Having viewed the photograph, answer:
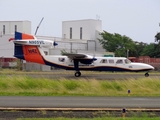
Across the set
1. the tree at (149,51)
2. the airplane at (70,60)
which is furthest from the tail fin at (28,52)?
the tree at (149,51)

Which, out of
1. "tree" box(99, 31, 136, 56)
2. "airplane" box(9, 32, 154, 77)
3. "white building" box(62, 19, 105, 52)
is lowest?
"airplane" box(9, 32, 154, 77)

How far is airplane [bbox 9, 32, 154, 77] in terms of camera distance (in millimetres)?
37531

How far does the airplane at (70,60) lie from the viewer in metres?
37.5

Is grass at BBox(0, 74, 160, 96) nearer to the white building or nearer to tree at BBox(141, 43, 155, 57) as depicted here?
the white building

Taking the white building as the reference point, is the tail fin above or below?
below

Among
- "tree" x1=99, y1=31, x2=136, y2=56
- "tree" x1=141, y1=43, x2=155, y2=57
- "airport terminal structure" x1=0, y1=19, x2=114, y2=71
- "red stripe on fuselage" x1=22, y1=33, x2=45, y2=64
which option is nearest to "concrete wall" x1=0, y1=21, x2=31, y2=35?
"airport terminal structure" x1=0, y1=19, x2=114, y2=71

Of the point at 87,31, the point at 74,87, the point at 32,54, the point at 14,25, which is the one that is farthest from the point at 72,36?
the point at 74,87

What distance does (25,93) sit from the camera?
20.7 metres

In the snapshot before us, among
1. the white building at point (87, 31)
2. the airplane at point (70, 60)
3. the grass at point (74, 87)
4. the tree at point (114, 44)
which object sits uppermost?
the white building at point (87, 31)

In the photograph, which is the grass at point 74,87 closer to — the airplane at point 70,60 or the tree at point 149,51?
the airplane at point 70,60

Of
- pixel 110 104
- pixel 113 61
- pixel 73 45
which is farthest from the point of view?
pixel 73 45

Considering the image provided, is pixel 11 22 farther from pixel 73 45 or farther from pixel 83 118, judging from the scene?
pixel 83 118

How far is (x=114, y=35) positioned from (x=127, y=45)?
501cm

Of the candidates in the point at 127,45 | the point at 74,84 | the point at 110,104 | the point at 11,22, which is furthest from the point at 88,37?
the point at 110,104
